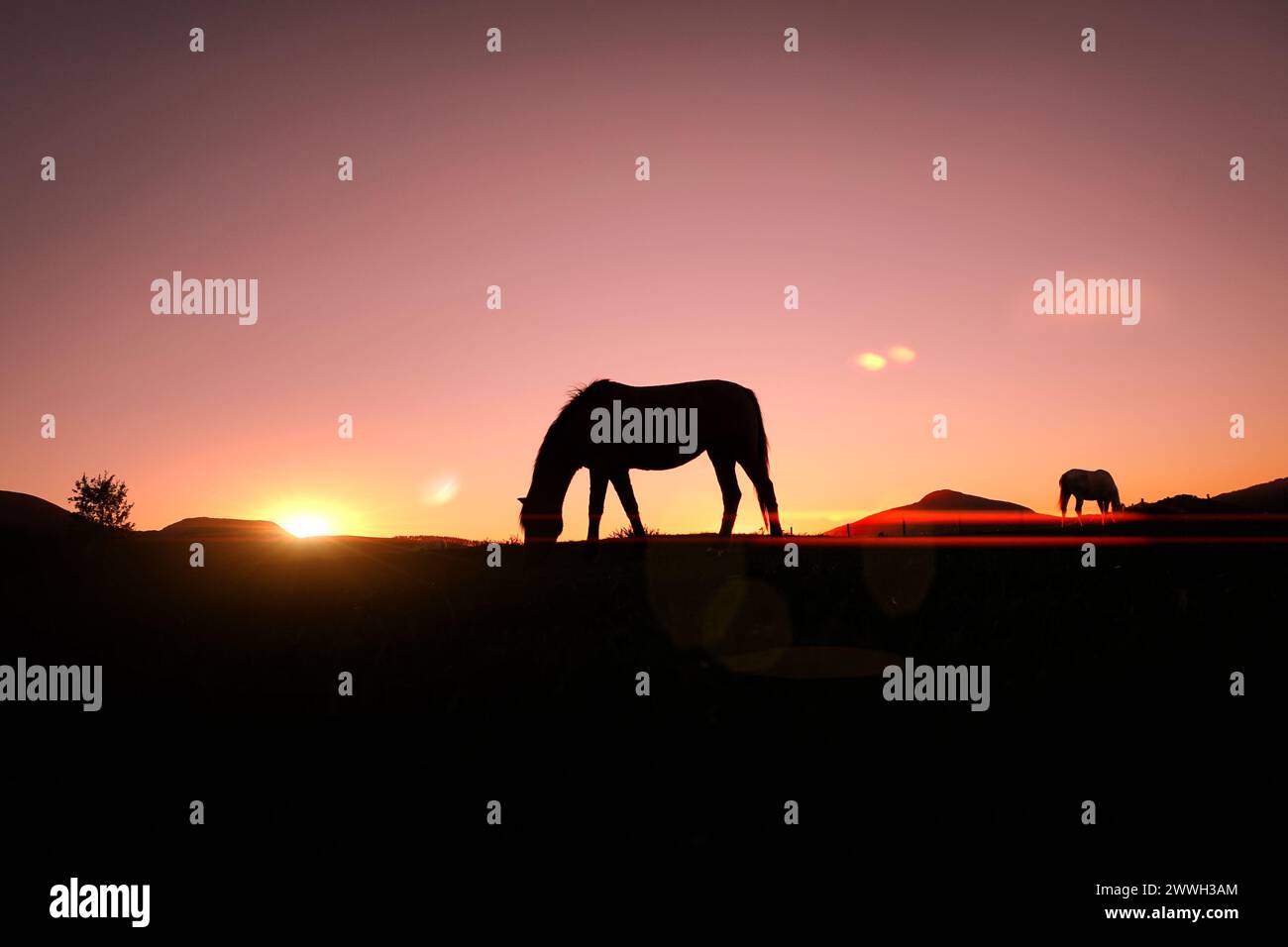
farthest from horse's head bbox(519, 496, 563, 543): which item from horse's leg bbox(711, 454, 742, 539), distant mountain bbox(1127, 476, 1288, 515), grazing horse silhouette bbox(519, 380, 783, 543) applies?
distant mountain bbox(1127, 476, 1288, 515)

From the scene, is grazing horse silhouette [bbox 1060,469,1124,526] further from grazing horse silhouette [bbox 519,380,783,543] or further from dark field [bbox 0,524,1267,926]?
dark field [bbox 0,524,1267,926]

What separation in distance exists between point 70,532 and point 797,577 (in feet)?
41.8

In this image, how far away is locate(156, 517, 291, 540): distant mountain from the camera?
16734 millimetres

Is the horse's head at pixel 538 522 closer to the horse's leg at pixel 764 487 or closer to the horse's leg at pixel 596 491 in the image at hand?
the horse's leg at pixel 596 491

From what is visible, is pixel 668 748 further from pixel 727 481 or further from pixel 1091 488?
pixel 1091 488

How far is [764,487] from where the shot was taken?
1533 cm

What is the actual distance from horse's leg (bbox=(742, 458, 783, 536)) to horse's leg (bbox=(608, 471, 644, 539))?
2601 millimetres

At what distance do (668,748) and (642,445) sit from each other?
983 centimetres

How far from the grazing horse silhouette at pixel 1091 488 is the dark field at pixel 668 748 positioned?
25935mm

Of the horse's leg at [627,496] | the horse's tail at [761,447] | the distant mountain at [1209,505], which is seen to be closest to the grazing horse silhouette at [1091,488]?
the distant mountain at [1209,505]

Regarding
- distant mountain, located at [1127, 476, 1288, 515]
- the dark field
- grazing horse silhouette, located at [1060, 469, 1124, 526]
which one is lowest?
the dark field

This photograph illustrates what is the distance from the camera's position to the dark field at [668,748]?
145 inches

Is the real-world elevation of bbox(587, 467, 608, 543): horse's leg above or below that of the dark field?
above
